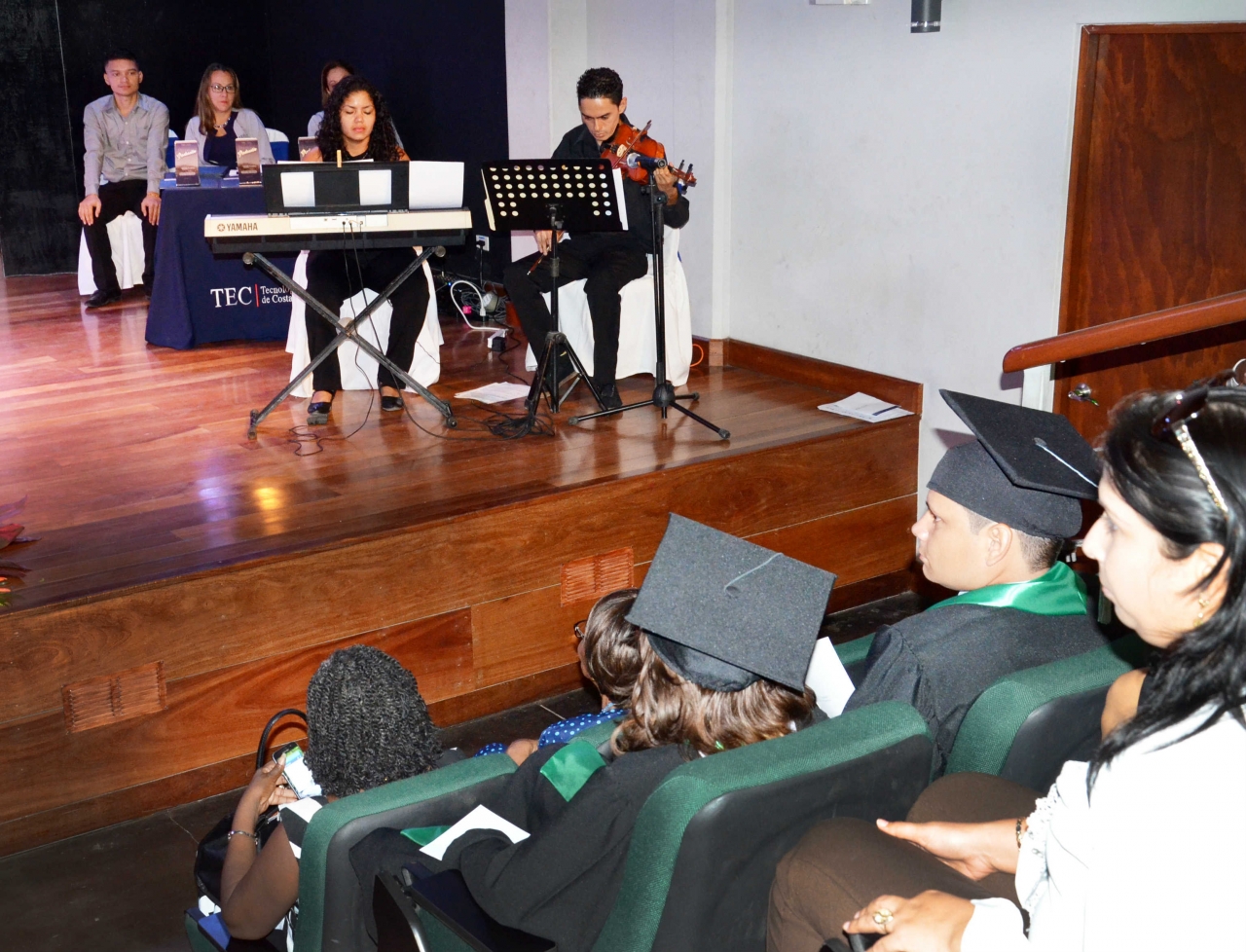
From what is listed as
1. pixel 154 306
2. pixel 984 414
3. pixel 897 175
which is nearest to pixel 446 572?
pixel 984 414

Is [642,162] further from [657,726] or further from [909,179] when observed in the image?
[657,726]

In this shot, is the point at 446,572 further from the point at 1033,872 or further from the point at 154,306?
the point at 154,306

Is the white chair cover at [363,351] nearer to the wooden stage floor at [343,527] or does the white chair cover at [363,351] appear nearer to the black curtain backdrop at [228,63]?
the wooden stage floor at [343,527]

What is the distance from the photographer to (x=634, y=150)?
4566mm

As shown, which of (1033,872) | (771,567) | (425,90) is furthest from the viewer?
(425,90)

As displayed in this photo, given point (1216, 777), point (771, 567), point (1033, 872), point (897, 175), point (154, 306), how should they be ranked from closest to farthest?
point (1216, 777), point (1033, 872), point (771, 567), point (897, 175), point (154, 306)

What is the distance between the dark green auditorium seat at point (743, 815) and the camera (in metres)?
1.56

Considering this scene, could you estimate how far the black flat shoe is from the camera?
4.76m

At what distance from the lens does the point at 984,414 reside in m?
2.12

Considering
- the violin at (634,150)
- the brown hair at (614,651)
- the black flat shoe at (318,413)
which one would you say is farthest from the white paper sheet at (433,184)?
the brown hair at (614,651)

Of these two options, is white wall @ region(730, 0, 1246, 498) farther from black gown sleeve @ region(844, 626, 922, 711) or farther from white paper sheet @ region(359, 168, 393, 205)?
black gown sleeve @ region(844, 626, 922, 711)

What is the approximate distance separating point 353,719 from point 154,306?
478 centimetres

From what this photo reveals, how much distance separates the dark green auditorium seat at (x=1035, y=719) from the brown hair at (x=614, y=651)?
1.64ft

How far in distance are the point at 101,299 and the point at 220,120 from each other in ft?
4.40
